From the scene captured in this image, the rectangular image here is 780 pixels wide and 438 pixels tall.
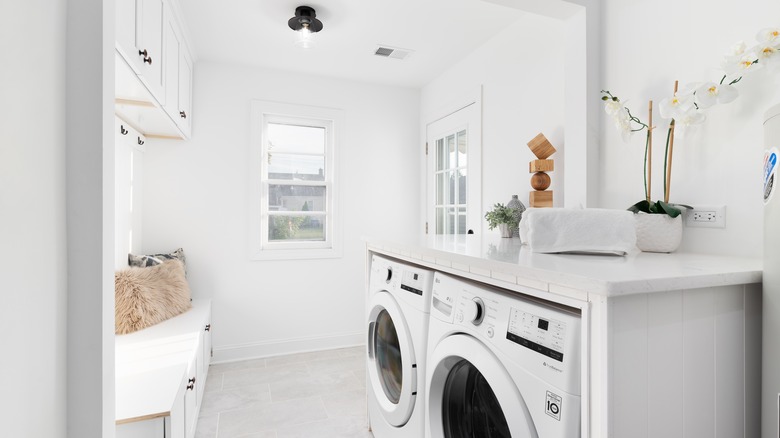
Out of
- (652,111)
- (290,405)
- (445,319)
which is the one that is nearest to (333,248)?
(290,405)

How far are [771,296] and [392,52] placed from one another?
266 centimetres

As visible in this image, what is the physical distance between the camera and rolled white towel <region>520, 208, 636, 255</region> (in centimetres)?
109

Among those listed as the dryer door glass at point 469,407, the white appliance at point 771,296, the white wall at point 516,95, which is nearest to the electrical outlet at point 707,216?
the white appliance at point 771,296

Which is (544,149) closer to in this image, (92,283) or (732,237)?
(732,237)

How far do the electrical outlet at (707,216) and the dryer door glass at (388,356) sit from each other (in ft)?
3.87

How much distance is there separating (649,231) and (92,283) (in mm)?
1634

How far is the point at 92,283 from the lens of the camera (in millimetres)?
950

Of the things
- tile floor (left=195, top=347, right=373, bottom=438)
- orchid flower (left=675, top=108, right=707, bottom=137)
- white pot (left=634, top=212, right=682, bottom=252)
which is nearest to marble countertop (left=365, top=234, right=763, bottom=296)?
white pot (left=634, top=212, right=682, bottom=252)

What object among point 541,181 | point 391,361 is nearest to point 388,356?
point 391,361

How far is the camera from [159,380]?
1.60m

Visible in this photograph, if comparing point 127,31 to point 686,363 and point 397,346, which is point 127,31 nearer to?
point 397,346

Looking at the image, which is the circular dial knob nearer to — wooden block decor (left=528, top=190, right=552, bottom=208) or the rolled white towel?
the rolled white towel

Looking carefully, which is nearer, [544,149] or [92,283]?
[92,283]

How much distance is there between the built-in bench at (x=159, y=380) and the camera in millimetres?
1360
